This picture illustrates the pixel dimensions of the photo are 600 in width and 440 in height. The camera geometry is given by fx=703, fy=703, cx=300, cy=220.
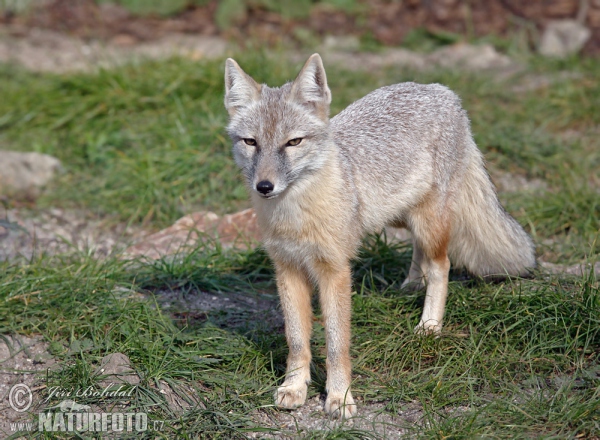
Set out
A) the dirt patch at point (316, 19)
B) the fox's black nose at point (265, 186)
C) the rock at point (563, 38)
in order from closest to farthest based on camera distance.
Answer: the fox's black nose at point (265, 186), the rock at point (563, 38), the dirt patch at point (316, 19)

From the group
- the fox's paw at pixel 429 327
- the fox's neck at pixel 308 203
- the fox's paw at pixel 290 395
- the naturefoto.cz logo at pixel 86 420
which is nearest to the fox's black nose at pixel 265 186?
the fox's neck at pixel 308 203

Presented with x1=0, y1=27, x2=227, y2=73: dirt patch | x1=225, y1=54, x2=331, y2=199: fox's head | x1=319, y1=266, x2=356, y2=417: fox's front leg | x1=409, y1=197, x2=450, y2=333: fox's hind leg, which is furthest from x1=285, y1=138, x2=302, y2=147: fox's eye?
x1=0, y1=27, x2=227, y2=73: dirt patch

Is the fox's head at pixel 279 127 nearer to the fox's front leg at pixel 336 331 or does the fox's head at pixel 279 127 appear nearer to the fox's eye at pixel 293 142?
the fox's eye at pixel 293 142

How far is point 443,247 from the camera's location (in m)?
3.95

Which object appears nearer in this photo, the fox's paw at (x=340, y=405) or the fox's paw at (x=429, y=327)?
the fox's paw at (x=340, y=405)

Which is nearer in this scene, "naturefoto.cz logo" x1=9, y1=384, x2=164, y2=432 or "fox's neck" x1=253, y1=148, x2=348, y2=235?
"naturefoto.cz logo" x1=9, y1=384, x2=164, y2=432

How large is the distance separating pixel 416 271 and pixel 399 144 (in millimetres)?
848

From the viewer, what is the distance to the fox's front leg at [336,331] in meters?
3.39

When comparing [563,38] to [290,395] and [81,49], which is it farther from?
[290,395]

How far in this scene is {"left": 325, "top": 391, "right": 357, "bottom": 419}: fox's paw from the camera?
10.8ft

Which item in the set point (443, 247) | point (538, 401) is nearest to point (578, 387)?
point (538, 401)

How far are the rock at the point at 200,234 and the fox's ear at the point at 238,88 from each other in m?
1.53

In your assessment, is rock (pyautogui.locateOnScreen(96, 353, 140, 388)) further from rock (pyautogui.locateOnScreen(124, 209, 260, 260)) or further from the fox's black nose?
rock (pyautogui.locateOnScreen(124, 209, 260, 260))

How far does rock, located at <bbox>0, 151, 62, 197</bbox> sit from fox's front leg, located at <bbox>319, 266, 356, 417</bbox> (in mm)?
3614
